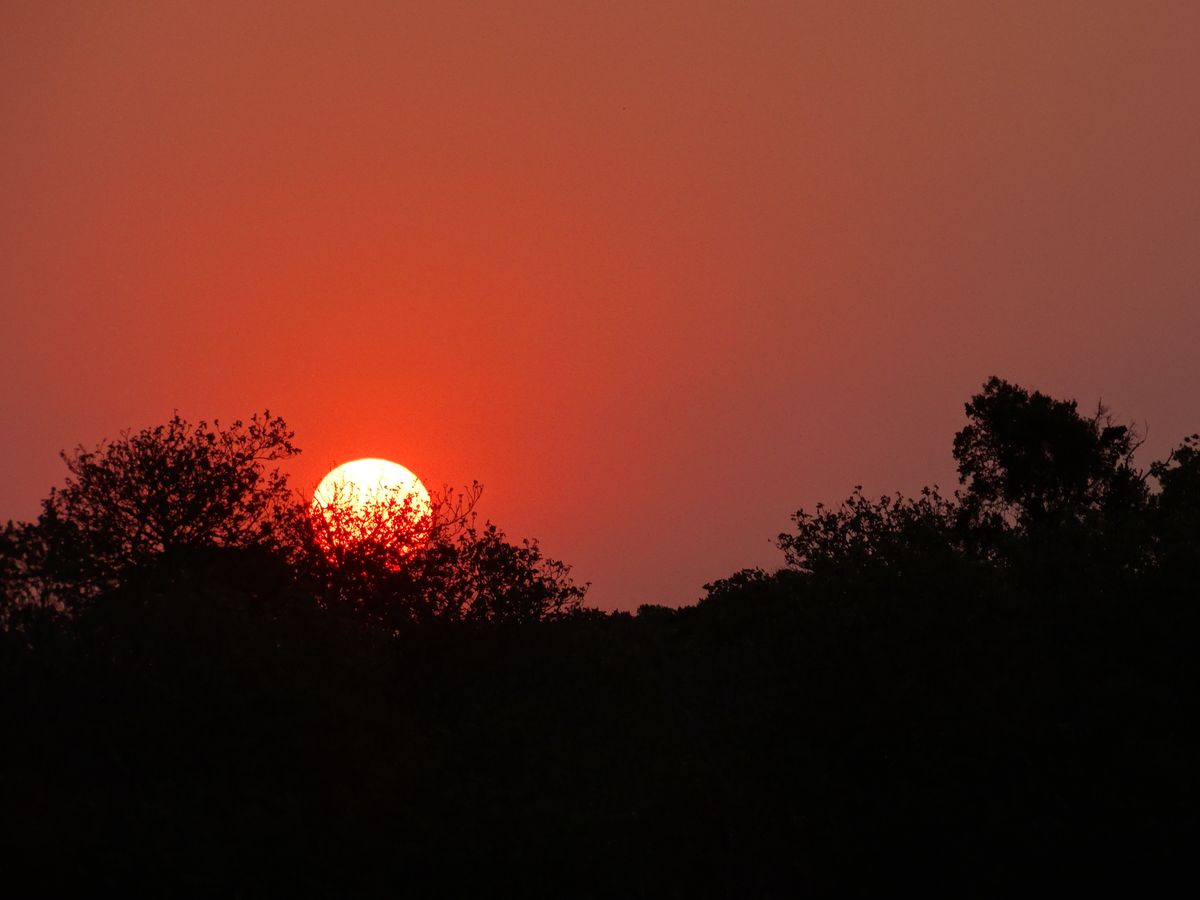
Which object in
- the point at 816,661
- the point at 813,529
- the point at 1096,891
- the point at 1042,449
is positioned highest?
the point at 1042,449

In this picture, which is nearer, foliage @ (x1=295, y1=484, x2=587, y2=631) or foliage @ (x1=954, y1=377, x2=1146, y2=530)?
foliage @ (x1=295, y1=484, x2=587, y2=631)

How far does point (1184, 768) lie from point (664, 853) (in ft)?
34.5

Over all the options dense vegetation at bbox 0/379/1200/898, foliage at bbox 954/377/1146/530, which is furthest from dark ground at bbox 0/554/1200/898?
foliage at bbox 954/377/1146/530

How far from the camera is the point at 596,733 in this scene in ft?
110

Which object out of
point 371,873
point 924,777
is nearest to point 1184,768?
point 924,777

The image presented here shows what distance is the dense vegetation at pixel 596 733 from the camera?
2727 centimetres

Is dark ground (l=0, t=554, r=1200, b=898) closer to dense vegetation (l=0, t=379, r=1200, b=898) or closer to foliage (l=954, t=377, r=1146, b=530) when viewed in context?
dense vegetation (l=0, t=379, r=1200, b=898)

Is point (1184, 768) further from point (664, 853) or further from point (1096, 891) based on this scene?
point (664, 853)

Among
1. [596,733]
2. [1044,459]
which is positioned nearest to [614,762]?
[596,733]

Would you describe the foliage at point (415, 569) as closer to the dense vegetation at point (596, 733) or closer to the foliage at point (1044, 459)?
the dense vegetation at point (596, 733)

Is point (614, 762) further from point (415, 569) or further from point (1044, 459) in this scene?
point (1044, 459)

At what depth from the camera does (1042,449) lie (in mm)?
67812

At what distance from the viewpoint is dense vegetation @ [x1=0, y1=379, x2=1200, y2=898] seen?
89.5 feet

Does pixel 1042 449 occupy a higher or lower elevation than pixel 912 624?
higher
